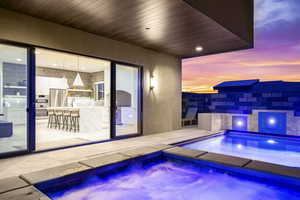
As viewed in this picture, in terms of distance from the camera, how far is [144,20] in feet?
13.0

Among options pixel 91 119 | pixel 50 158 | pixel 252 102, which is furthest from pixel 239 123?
pixel 50 158

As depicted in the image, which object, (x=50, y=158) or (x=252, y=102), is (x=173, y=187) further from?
(x=252, y=102)

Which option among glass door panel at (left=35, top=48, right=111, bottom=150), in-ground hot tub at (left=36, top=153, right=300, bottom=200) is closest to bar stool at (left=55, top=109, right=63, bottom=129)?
glass door panel at (left=35, top=48, right=111, bottom=150)

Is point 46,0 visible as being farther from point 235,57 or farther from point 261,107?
point 235,57

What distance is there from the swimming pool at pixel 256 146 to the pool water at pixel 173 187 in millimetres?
1370

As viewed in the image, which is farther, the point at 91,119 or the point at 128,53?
the point at 91,119

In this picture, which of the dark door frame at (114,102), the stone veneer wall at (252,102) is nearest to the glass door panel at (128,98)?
the dark door frame at (114,102)

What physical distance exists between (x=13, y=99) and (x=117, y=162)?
2.59 metres

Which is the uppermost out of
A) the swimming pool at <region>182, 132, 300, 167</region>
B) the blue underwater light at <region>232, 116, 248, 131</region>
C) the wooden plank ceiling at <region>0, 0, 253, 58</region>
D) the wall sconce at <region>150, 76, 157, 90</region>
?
the wooden plank ceiling at <region>0, 0, 253, 58</region>

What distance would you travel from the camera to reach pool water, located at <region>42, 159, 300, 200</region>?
9.01 ft

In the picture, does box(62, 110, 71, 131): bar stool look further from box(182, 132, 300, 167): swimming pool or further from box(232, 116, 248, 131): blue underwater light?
box(232, 116, 248, 131): blue underwater light

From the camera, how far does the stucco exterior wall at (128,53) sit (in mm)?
3707

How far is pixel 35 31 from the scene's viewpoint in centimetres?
387

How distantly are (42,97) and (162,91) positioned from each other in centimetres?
675
